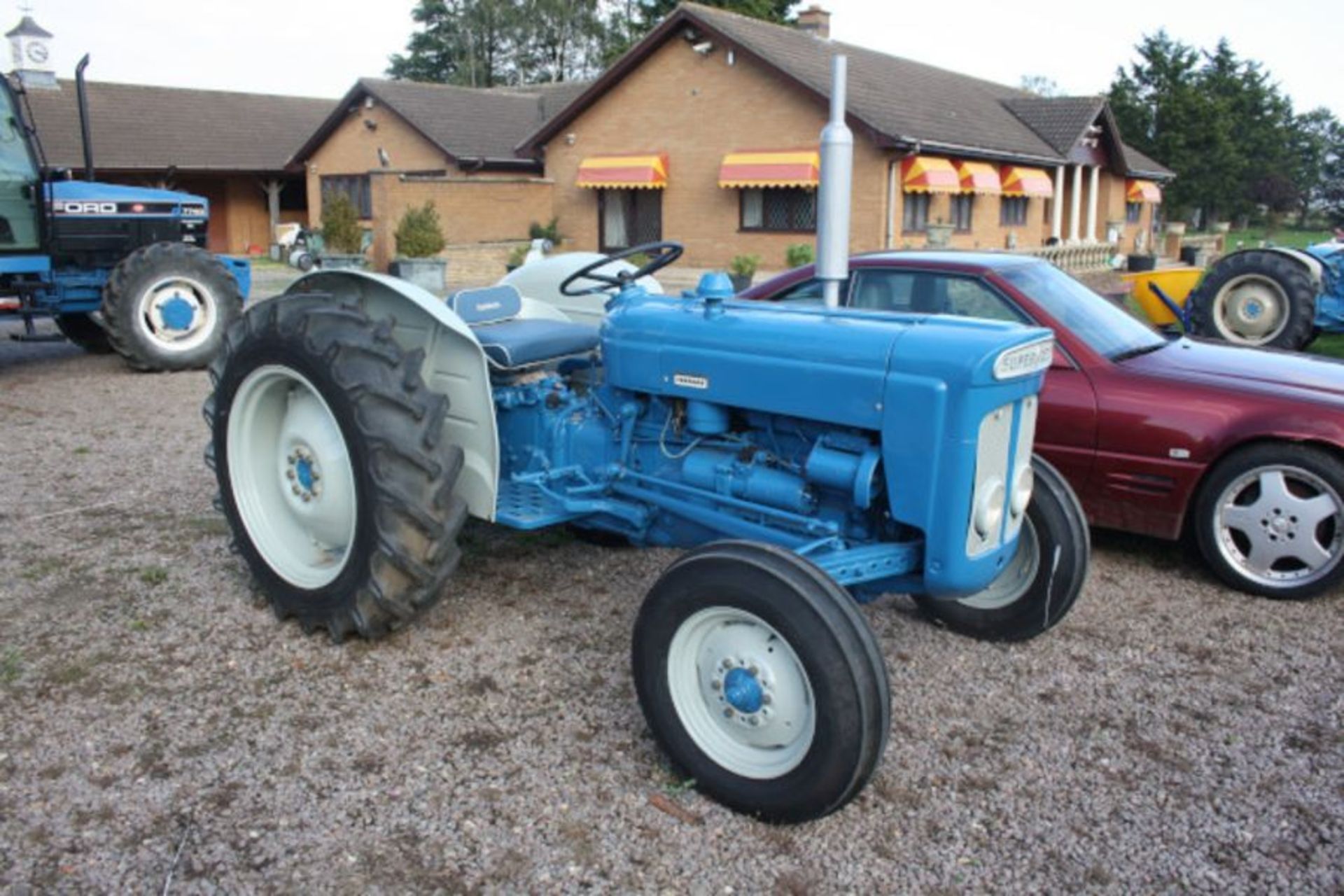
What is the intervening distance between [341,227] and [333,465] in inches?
753

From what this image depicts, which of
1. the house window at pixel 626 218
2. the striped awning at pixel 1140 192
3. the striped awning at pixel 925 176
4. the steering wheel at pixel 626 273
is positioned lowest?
the steering wheel at pixel 626 273

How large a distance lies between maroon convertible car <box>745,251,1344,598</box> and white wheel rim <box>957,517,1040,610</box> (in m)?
1.23

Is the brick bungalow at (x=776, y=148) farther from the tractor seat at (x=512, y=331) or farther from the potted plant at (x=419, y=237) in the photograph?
the tractor seat at (x=512, y=331)

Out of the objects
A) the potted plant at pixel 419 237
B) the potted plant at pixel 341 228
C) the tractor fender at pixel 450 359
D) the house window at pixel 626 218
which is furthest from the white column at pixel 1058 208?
the tractor fender at pixel 450 359

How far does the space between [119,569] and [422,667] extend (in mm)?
1847

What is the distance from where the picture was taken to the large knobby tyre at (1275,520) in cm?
464

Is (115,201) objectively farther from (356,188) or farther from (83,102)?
(356,188)

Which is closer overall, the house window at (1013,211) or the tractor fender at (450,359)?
the tractor fender at (450,359)

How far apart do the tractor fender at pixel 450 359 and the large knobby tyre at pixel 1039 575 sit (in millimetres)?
1713

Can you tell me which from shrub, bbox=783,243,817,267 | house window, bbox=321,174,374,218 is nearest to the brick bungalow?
shrub, bbox=783,243,817,267

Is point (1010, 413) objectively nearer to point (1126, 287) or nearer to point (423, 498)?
point (423, 498)

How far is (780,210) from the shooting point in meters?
23.1

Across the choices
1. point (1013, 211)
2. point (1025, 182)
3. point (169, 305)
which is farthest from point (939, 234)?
point (169, 305)

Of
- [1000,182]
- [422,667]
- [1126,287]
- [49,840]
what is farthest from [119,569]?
[1000,182]
